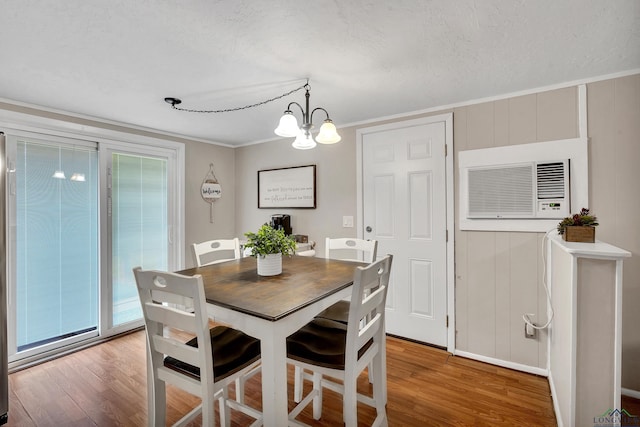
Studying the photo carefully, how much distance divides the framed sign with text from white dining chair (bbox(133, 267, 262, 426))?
2092 mm

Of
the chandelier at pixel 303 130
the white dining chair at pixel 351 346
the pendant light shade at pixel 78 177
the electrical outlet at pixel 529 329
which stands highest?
the chandelier at pixel 303 130

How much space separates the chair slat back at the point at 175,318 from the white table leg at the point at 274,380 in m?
0.25

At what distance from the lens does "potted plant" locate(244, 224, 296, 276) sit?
1.71 metres

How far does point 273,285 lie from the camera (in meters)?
1.55

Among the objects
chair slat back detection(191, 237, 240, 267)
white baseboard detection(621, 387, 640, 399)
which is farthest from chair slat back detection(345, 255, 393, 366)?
white baseboard detection(621, 387, 640, 399)

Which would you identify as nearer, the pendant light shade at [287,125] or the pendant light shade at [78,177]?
the pendant light shade at [287,125]

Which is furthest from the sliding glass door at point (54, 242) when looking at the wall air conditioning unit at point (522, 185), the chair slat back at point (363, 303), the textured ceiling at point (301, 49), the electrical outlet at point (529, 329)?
the electrical outlet at point (529, 329)

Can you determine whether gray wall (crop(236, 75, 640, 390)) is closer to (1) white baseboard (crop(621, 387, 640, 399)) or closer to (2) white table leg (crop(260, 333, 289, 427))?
(1) white baseboard (crop(621, 387, 640, 399))

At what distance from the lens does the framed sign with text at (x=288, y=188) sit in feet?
11.3

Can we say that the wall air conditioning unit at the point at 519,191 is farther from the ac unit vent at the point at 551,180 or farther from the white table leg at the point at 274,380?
the white table leg at the point at 274,380

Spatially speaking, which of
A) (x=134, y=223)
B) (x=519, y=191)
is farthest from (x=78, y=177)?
(x=519, y=191)

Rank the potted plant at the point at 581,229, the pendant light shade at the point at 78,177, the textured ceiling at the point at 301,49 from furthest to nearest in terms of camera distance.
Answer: the pendant light shade at the point at 78,177
the potted plant at the point at 581,229
the textured ceiling at the point at 301,49

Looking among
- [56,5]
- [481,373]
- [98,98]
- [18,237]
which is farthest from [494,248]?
[18,237]

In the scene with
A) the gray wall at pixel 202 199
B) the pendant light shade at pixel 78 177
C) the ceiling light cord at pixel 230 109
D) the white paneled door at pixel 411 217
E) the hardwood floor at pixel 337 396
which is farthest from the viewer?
the gray wall at pixel 202 199
